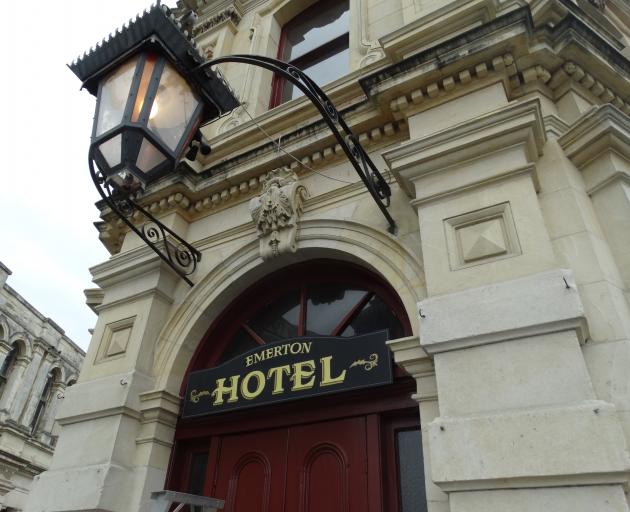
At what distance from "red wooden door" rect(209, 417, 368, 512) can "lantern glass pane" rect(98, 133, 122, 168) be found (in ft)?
8.81

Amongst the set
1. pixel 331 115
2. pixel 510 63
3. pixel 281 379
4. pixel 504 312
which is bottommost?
pixel 504 312

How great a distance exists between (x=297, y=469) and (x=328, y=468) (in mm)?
289

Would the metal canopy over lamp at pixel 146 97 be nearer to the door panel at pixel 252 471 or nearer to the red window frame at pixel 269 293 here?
the red window frame at pixel 269 293

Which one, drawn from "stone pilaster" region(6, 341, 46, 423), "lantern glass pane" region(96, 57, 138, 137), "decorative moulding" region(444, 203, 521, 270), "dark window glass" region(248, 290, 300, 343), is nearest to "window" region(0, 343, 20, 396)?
"stone pilaster" region(6, 341, 46, 423)

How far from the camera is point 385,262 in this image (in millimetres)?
4160

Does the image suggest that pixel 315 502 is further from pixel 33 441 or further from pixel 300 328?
pixel 33 441

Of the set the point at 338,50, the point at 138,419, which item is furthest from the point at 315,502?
the point at 338,50

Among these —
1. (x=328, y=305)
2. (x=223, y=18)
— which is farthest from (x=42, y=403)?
(x=328, y=305)

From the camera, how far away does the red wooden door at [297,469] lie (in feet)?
12.3

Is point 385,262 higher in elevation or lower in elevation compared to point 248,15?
lower

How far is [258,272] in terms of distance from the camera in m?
5.09

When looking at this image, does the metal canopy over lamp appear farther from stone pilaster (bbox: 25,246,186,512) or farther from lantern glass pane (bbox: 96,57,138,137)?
stone pilaster (bbox: 25,246,186,512)

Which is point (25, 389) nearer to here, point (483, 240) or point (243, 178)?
point (243, 178)

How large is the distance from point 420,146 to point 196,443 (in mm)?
3565
